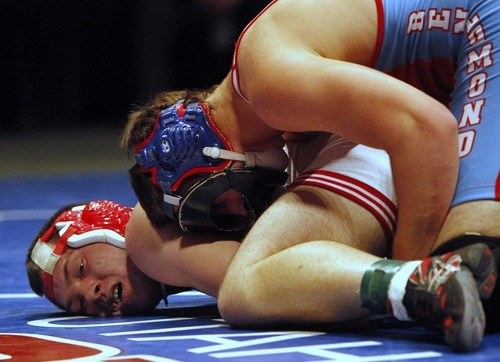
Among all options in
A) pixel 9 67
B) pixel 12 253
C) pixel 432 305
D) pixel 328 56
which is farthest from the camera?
pixel 9 67

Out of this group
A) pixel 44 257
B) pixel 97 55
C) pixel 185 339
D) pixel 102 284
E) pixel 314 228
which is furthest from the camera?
pixel 97 55

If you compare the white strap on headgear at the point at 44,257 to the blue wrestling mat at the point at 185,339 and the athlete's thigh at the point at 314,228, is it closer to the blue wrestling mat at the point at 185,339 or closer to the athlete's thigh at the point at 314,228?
the blue wrestling mat at the point at 185,339

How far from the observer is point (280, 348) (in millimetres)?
2662

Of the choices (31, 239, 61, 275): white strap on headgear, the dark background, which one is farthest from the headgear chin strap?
the dark background

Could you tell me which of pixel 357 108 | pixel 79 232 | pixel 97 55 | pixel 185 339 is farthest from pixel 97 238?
pixel 97 55

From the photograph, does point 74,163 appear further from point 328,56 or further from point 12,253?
point 328,56

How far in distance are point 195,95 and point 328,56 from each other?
59 cm

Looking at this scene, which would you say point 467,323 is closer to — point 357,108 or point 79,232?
point 357,108

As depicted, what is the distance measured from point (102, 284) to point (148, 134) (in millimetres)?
525

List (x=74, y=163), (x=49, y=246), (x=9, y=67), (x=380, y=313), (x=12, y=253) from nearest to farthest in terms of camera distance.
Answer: (x=380, y=313)
(x=49, y=246)
(x=12, y=253)
(x=74, y=163)
(x=9, y=67)

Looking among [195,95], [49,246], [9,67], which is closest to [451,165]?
[195,95]

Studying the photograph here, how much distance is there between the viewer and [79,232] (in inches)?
146

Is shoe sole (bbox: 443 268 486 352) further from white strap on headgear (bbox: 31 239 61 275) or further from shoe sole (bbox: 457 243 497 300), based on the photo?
white strap on headgear (bbox: 31 239 61 275)

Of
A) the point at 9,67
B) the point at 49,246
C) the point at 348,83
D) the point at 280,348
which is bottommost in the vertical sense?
the point at 280,348
